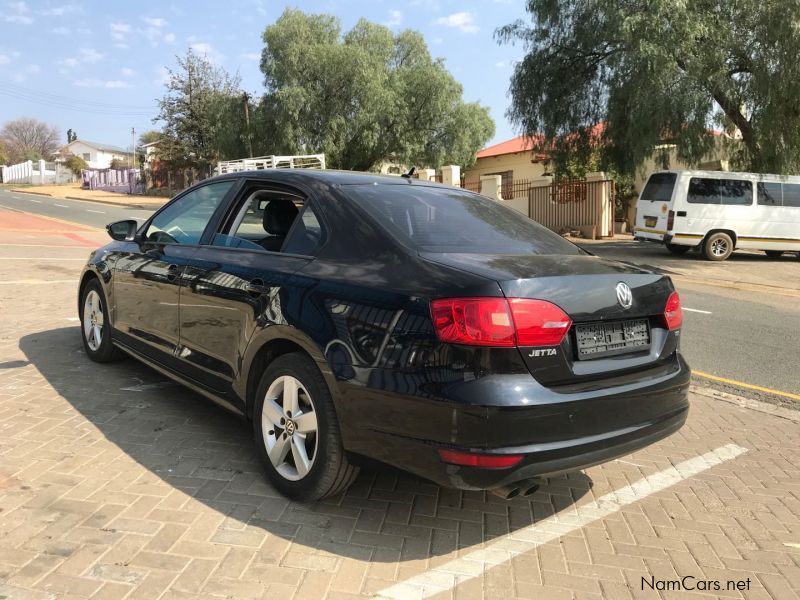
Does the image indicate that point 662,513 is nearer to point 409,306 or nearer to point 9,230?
point 409,306

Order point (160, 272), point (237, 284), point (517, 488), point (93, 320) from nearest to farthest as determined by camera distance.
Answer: point (517, 488), point (237, 284), point (160, 272), point (93, 320)

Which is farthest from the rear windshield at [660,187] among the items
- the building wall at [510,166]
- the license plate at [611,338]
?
the building wall at [510,166]

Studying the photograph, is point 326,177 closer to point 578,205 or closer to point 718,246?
point 718,246

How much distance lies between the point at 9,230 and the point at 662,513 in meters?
21.7

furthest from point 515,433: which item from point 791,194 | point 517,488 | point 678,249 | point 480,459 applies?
point 791,194

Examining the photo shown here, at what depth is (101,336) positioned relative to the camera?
5.20m

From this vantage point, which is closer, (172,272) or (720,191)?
(172,272)

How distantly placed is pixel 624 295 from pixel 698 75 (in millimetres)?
14805

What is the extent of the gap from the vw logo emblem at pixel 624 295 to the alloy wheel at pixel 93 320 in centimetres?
416

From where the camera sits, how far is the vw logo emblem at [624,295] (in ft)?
9.20

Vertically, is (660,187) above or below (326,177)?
above

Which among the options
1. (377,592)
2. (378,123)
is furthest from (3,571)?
(378,123)

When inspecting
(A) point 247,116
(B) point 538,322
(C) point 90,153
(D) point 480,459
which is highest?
(C) point 90,153

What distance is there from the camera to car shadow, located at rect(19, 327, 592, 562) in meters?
2.84
